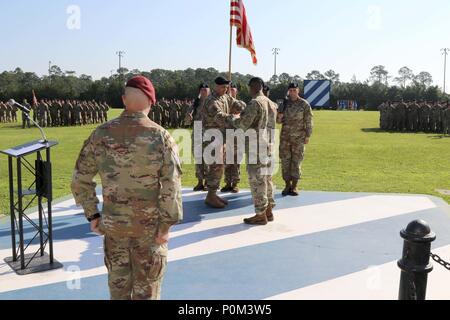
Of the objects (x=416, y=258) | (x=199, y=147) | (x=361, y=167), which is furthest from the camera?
(x=361, y=167)

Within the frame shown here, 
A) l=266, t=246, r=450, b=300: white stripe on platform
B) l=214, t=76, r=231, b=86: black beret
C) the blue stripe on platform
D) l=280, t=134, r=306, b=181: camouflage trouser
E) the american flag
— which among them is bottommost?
l=266, t=246, r=450, b=300: white stripe on platform

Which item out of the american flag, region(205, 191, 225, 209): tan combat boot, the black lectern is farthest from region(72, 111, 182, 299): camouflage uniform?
the american flag

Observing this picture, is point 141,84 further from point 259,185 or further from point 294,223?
point 294,223

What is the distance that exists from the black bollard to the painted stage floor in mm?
1160

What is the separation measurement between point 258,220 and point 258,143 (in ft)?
3.19

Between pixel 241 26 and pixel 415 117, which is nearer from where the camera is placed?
pixel 241 26

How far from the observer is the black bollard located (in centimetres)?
250

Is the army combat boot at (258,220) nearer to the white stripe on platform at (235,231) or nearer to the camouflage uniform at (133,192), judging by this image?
the white stripe on platform at (235,231)

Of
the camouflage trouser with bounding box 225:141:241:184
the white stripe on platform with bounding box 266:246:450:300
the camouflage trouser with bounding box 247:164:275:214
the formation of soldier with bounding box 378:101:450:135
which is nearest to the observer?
the white stripe on platform with bounding box 266:246:450:300

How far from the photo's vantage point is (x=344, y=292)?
3734mm

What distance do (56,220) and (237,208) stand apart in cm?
246

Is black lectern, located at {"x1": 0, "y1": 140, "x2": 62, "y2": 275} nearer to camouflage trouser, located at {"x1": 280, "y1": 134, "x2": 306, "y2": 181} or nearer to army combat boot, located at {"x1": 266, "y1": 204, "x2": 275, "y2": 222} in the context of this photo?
army combat boot, located at {"x1": 266, "y1": 204, "x2": 275, "y2": 222}

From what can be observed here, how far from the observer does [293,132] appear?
7305 millimetres

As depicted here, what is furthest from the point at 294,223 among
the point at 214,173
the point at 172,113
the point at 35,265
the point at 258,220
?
the point at 172,113
